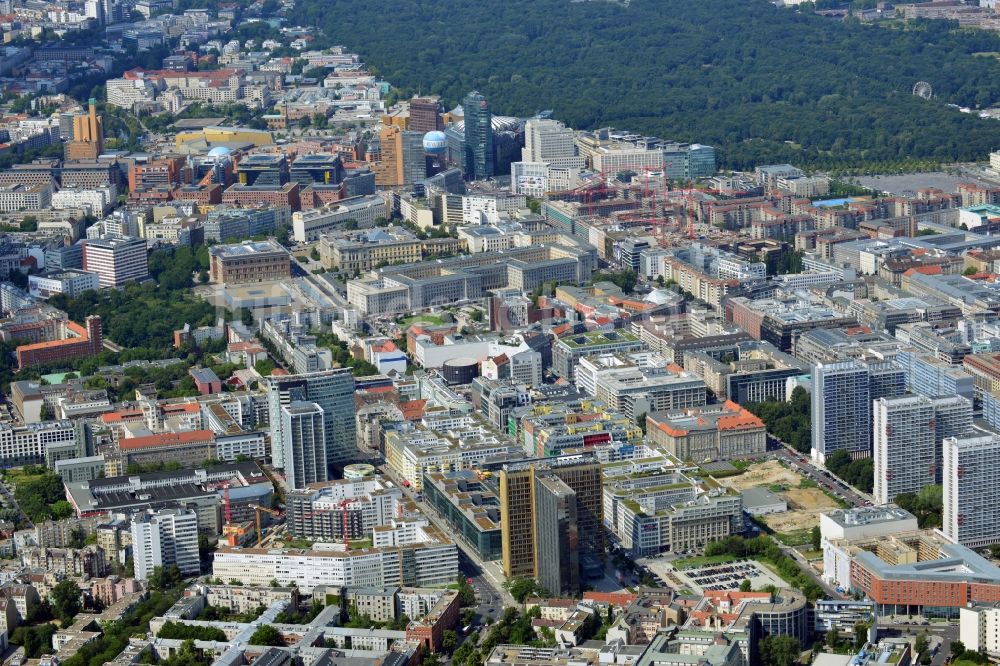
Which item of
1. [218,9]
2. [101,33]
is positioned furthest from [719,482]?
[218,9]

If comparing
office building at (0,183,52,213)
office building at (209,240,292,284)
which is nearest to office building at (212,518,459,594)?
office building at (209,240,292,284)

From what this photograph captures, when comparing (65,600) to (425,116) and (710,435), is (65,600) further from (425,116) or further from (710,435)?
(425,116)

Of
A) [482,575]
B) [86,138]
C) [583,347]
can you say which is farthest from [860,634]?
[86,138]

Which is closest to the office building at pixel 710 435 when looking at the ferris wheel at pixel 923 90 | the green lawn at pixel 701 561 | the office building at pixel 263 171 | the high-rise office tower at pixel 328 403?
the green lawn at pixel 701 561

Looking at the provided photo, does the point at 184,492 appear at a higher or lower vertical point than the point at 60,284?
lower

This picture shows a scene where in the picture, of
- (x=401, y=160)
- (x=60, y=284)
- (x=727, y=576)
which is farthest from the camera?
(x=401, y=160)
